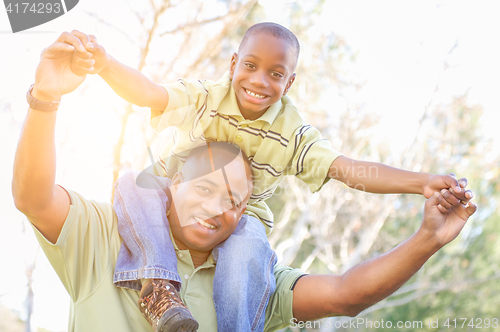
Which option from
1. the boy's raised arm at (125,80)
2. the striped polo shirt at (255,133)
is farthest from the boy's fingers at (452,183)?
the boy's raised arm at (125,80)

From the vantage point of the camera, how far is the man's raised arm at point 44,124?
1577 mm

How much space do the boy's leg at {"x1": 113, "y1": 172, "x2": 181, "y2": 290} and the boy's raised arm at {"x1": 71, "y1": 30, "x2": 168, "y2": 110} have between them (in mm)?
435

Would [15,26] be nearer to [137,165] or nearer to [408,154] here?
[137,165]

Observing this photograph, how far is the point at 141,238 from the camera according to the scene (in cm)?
205

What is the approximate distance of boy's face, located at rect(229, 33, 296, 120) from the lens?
232 centimetres

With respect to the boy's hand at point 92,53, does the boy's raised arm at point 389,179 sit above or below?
below

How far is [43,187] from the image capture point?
68.2 inches

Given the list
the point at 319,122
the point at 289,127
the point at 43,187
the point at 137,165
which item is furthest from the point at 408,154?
the point at 43,187

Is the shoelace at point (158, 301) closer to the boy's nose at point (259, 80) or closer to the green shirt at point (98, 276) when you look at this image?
the green shirt at point (98, 276)

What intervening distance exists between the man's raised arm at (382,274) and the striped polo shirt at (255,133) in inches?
18.8

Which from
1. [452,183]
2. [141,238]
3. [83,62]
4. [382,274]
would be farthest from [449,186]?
[83,62]

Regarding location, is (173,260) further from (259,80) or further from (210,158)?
(259,80)

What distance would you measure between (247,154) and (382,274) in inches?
37.3

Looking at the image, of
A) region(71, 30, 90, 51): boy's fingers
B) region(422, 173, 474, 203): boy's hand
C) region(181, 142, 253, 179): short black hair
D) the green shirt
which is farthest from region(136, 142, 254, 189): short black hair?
region(422, 173, 474, 203): boy's hand
